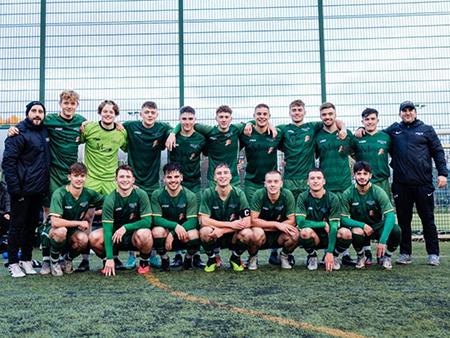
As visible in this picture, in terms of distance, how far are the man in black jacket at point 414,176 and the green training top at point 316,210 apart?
0.90 m

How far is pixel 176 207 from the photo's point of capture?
4.54m

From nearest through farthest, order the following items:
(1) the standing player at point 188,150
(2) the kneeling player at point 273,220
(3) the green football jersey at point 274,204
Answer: (2) the kneeling player at point 273,220
(3) the green football jersey at point 274,204
(1) the standing player at point 188,150

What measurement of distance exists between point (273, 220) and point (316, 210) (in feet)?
1.49

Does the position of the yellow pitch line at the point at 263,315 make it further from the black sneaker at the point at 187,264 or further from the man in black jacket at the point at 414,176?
the man in black jacket at the point at 414,176

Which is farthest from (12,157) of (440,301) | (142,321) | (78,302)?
(440,301)

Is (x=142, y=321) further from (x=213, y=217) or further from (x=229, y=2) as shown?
(x=229, y=2)

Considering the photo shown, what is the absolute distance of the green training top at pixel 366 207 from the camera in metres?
4.50

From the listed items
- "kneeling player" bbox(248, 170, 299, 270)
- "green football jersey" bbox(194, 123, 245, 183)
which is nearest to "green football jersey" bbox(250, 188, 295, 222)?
"kneeling player" bbox(248, 170, 299, 270)

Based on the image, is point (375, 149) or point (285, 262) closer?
point (285, 262)

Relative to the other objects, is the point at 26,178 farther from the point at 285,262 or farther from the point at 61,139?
the point at 285,262

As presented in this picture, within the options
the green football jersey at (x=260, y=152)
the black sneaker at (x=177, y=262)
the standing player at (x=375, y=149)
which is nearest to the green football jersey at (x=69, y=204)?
the black sneaker at (x=177, y=262)

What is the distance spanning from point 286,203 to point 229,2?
5.04 meters

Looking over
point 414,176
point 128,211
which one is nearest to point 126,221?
point 128,211

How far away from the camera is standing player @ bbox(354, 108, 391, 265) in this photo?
5.07m
